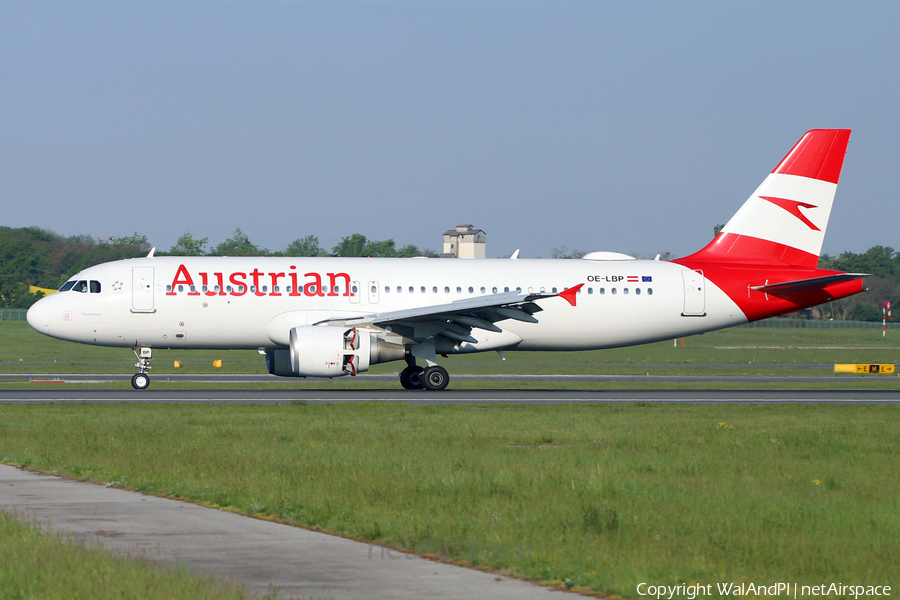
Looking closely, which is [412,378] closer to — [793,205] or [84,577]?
[793,205]

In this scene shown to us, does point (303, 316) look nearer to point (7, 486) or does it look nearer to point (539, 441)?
point (539, 441)

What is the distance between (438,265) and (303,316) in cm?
485

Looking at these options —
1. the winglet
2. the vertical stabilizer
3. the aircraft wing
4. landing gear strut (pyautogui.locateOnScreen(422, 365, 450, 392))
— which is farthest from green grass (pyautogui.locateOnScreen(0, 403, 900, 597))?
the vertical stabilizer

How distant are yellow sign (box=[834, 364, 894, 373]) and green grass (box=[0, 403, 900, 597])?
23825 mm

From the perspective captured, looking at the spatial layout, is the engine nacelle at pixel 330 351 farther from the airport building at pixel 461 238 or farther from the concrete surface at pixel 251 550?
the airport building at pixel 461 238

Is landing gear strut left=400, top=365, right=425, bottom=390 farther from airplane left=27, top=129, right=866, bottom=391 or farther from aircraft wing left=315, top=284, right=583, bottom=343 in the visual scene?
aircraft wing left=315, top=284, right=583, bottom=343

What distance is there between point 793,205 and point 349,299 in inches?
602

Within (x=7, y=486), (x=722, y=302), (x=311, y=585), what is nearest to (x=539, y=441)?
(x=7, y=486)

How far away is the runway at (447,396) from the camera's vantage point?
27156 mm

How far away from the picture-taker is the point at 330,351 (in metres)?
28.2

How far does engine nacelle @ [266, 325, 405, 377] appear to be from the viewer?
1106 inches

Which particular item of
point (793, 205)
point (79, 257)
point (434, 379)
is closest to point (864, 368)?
point (793, 205)

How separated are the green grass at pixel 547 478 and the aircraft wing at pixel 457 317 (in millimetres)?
5763

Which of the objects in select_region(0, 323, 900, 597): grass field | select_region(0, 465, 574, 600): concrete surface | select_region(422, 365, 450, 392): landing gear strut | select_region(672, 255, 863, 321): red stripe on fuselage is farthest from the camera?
select_region(672, 255, 863, 321): red stripe on fuselage
